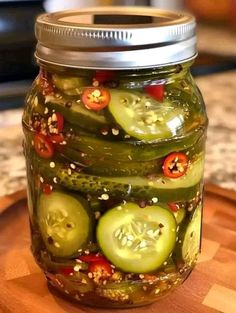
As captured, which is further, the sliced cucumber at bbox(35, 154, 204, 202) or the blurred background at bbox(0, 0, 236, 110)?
the blurred background at bbox(0, 0, 236, 110)

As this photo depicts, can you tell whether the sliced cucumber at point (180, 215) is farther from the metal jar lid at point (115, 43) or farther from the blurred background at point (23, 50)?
the blurred background at point (23, 50)

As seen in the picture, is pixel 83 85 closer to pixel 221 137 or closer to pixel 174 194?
pixel 174 194

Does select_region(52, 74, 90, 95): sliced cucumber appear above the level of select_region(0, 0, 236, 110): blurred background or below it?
above

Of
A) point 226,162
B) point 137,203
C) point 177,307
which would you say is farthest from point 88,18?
point 226,162

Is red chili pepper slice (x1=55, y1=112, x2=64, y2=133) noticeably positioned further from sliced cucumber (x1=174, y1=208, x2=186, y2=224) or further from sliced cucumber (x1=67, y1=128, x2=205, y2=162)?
sliced cucumber (x1=174, y1=208, x2=186, y2=224)

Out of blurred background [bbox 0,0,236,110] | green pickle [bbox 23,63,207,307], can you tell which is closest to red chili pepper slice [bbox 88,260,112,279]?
green pickle [bbox 23,63,207,307]

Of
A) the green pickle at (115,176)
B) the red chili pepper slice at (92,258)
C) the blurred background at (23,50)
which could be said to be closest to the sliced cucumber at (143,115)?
the green pickle at (115,176)
